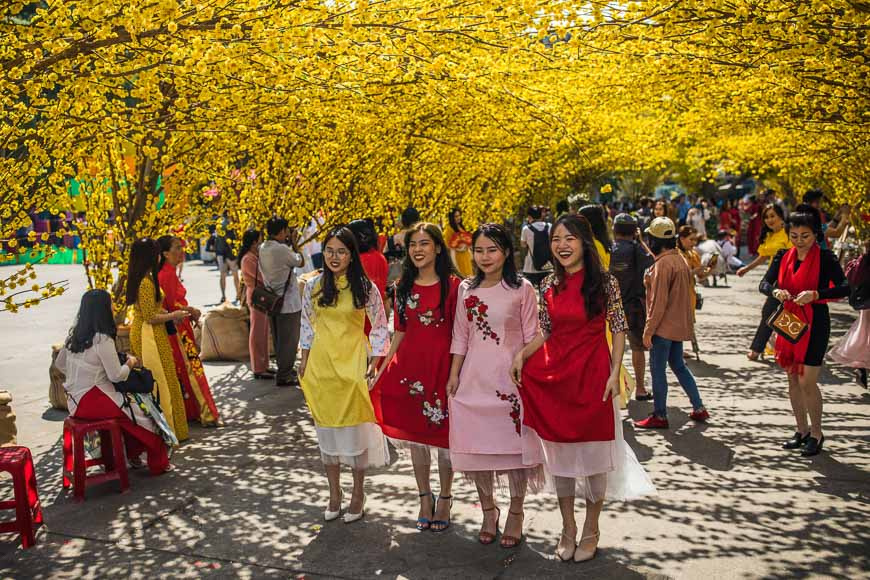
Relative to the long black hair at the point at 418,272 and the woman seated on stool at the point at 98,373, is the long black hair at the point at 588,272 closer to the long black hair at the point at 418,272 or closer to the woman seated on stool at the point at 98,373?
the long black hair at the point at 418,272

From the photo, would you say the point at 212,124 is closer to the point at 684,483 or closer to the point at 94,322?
the point at 94,322

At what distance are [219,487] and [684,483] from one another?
3.39 metres

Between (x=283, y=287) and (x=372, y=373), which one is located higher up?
(x=283, y=287)

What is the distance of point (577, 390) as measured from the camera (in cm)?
466

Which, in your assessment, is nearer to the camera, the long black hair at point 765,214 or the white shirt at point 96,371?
the white shirt at point 96,371

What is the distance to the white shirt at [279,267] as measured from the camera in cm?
981

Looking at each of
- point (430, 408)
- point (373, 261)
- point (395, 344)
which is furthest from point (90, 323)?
point (373, 261)

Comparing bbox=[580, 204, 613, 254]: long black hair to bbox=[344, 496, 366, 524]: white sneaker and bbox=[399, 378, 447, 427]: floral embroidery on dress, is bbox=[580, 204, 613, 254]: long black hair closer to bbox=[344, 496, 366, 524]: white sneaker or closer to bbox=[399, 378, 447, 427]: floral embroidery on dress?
bbox=[399, 378, 447, 427]: floral embroidery on dress

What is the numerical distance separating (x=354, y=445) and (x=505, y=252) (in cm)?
157

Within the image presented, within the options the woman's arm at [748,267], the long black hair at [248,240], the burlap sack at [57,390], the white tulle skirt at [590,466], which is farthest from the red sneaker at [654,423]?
the burlap sack at [57,390]

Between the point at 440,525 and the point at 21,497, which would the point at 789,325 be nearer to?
the point at 440,525

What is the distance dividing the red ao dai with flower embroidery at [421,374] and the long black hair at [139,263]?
287 cm

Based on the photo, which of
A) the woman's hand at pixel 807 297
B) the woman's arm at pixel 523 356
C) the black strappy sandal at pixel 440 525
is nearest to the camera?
the woman's arm at pixel 523 356

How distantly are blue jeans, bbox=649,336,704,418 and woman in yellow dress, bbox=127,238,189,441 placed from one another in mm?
4173
